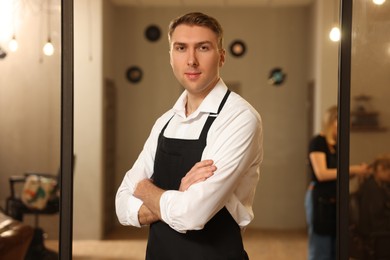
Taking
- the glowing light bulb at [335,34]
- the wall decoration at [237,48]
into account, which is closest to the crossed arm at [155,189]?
the wall decoration at [237,48]

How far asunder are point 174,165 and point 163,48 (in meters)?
0.43

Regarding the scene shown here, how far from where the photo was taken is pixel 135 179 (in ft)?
5.45

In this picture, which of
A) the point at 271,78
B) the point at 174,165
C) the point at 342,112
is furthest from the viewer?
the point at 271,78

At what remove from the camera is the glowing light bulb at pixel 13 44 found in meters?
1.85

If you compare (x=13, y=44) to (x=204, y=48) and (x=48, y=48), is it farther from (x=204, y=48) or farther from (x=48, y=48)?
(x=204, y=48)

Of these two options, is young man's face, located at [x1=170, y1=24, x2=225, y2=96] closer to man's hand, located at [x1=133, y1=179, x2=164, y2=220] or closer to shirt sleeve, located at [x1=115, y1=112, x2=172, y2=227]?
shirt sleeve, located at [x1=115, y1=112, x2=172, y2=227]

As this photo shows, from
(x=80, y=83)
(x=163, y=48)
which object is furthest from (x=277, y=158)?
(x=80, y=83)

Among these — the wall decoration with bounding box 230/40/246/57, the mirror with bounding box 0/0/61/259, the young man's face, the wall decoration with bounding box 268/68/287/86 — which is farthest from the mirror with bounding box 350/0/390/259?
the mirror with bounding box 0/0/61/259

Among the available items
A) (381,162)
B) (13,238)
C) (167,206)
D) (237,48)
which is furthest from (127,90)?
(381,162)

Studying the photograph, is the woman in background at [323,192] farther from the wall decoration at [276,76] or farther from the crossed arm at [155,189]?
the crossed arm at [155,189]

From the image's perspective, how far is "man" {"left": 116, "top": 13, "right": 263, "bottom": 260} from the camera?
Result: 146 cm

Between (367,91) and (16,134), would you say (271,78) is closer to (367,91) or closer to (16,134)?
(367,91)

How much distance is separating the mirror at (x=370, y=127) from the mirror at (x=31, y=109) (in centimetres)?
105

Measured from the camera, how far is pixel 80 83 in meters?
1.78
